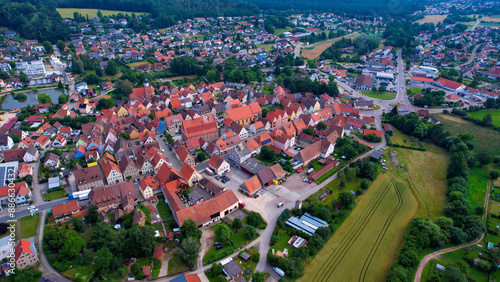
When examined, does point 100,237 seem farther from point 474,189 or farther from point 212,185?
point 474,189

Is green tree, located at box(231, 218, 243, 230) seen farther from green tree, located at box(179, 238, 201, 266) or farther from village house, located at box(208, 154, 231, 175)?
village house, located at box(208, 154, 231, 175)

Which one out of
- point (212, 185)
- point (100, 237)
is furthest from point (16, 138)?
point (212, 185)

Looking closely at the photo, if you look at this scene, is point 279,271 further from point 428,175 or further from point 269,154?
point 428,175

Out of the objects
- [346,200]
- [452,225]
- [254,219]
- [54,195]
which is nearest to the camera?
[254,219]

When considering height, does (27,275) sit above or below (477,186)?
above

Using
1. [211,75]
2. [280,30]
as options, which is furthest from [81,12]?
[211,75]

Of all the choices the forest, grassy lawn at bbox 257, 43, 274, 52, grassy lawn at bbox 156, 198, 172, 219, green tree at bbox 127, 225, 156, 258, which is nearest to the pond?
the forest

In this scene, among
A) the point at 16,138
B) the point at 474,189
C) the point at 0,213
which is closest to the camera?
the point at 0,213
